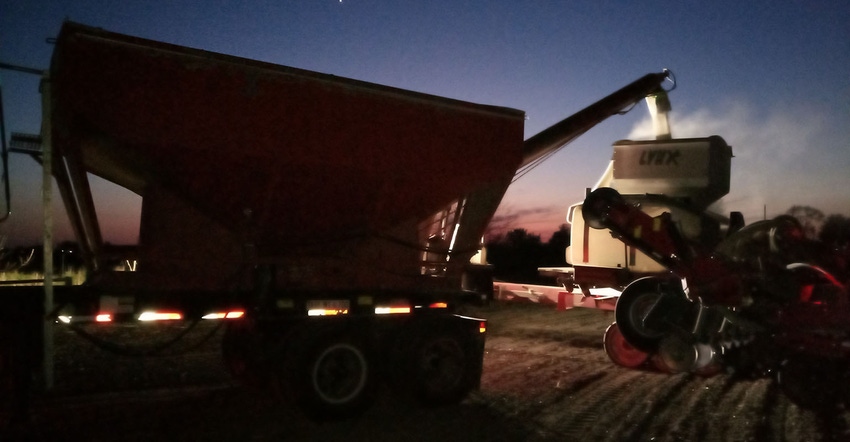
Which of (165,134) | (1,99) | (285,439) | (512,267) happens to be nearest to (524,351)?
(285,439)

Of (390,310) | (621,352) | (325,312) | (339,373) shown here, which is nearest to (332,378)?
(339,373)

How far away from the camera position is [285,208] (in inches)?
279

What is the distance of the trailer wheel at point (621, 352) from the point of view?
1020 centimetres

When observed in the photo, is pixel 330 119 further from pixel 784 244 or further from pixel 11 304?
pixel 784 244

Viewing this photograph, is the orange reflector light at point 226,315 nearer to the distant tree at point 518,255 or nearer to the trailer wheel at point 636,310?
the trailer wheel at point 636,310

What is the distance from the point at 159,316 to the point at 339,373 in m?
1.80

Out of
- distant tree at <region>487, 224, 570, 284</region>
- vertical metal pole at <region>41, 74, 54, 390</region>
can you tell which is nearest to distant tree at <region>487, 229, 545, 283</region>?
distant tree at <region>487, 224, 570, 284</region>

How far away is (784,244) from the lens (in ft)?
26.3

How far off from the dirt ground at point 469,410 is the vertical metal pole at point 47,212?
0.71 meters

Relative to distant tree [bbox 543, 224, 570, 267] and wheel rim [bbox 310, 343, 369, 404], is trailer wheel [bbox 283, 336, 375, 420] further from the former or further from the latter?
distant tree [bbox 543, 224, 570, 267]

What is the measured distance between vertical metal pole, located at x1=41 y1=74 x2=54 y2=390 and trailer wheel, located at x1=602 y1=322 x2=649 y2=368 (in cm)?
708

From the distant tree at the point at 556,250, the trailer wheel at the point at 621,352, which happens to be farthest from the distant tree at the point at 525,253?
the trailer wheel at the point at 621,352

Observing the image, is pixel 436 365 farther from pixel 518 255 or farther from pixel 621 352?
pixel 518 255

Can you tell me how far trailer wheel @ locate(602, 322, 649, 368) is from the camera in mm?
10195
